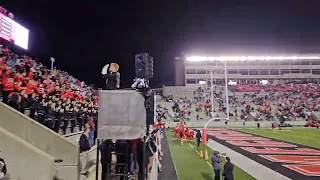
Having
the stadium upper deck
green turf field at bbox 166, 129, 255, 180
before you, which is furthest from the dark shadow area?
the stadium upper deck

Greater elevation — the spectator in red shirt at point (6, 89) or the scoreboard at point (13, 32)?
the scoreboard at point (13, 32)

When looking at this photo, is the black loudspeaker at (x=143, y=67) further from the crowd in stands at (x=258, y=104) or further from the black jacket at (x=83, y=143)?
the crowd in stands at (x=258, y=104)

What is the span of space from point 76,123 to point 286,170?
10185 millimetres

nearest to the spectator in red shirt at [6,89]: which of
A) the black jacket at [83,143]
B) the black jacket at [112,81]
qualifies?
the black jacket at [83,143]

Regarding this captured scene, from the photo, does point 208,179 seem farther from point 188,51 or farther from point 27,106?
point 188,51

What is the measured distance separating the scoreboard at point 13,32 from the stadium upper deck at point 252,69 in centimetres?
5776

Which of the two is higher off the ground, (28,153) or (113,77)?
(113,77)

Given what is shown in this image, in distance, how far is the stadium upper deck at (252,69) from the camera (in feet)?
259

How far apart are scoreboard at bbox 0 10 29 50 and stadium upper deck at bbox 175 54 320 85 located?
57.8 meters

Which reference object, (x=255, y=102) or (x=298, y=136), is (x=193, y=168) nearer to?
(x=298, y=136)

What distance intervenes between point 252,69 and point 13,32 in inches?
2697

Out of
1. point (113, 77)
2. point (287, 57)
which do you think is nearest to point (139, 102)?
point (113, 77)

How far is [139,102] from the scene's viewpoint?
5871mm

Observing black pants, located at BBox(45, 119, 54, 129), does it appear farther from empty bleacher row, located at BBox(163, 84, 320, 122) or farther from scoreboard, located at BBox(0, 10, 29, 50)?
empty bleacher row, located at BBox(163, 84, 320, 122)
